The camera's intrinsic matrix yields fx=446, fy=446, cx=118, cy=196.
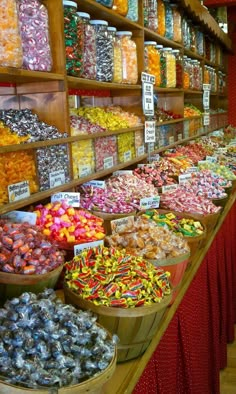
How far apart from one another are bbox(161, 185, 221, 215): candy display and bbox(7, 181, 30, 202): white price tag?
1.02 metres

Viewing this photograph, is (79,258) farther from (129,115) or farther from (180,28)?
(180,28)

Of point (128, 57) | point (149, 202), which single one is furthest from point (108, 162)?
point (128, 57)

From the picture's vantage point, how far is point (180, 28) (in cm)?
424

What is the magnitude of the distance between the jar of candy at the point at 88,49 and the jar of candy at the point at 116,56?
28 centimetres

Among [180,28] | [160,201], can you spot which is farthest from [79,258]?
[180,28]

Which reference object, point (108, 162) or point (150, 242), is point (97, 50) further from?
point (150, 242)

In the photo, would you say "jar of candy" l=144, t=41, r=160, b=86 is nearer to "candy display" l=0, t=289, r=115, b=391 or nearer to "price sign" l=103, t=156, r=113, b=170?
"price sign" l=103, t=156, r=113, b=170

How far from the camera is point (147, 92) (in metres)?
3.19

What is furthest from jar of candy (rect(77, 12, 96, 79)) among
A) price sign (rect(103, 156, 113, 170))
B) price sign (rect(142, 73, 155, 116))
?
price sign (rect(142, 73, 155, 116))

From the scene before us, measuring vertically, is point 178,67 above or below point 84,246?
above

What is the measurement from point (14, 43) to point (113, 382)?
48.7 inches

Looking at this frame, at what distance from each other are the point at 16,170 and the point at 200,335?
1.19 metres

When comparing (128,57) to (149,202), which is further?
(128,57)

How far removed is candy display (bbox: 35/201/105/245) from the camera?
1824mm
